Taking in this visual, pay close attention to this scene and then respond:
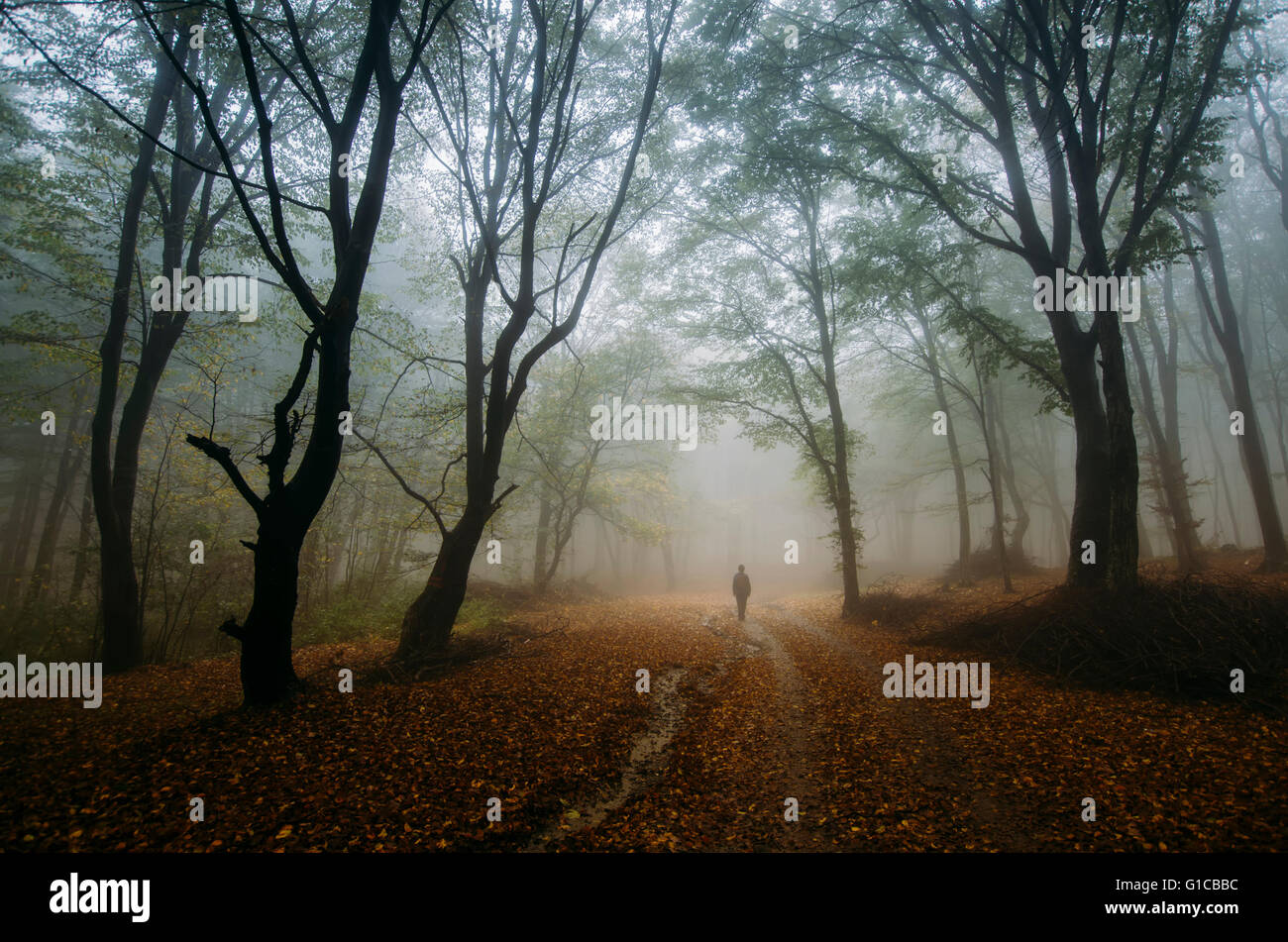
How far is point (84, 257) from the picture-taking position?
31.8 feet

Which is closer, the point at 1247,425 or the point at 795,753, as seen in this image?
the point at 795,753

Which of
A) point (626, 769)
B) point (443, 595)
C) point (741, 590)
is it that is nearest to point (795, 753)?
point (626, 769)

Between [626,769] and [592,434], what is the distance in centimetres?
1559

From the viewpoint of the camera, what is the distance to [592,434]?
19578mm

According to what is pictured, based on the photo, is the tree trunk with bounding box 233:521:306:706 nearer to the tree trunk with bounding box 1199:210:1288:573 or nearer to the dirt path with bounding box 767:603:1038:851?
the dirt path with bounding box 767:603:1038:851

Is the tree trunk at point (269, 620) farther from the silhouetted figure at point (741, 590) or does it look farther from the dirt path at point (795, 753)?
the silhouetted figure at point (741, 590)

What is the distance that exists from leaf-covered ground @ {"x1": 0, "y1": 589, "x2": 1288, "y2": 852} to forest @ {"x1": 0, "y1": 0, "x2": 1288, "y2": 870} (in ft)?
0.15

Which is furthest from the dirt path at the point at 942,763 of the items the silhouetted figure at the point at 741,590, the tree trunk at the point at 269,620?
the silhouetted figure at the point at 741,590

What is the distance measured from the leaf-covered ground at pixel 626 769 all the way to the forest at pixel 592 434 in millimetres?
45

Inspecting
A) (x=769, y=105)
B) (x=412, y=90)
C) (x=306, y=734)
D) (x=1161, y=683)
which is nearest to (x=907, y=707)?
(x=1161, y=683)

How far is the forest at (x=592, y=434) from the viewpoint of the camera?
3990 millimetres

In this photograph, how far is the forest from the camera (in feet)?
13.1

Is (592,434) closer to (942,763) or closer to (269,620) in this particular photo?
(269,620)
